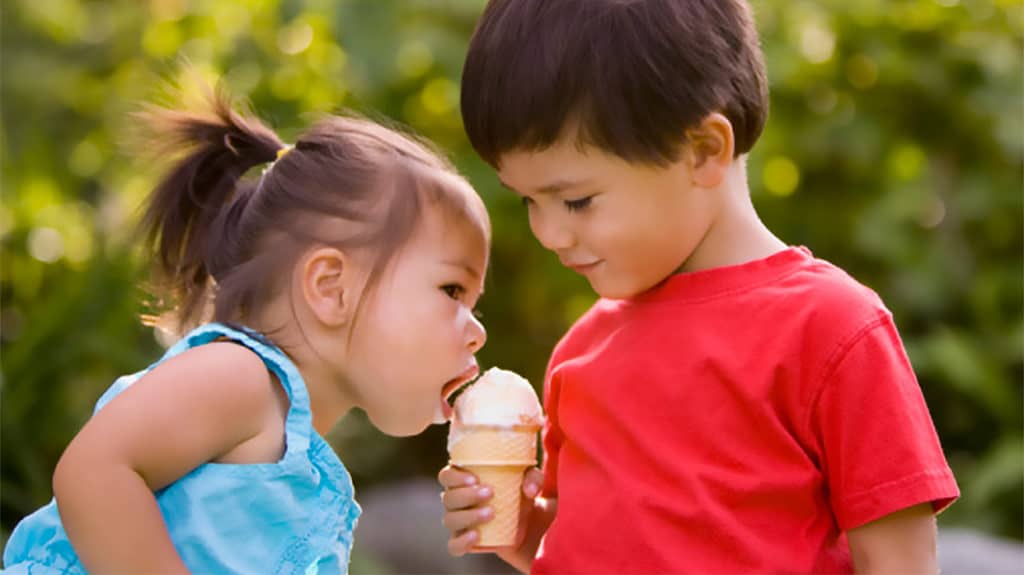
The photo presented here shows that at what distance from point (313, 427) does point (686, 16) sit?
1.16 m

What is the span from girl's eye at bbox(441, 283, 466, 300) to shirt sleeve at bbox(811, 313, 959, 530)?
2.80 ft

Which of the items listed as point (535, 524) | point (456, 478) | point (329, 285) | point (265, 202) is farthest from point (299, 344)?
point (535, 524)

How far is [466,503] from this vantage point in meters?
2.78

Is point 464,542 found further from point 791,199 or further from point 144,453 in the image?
point 791,199

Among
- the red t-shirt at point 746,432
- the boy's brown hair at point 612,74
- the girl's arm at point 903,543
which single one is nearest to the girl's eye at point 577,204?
the boy's brown hair at point 612,74

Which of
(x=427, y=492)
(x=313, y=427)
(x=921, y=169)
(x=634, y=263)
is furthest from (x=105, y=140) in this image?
(x=634, y=263)

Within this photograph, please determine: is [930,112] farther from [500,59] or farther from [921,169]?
[500,59]

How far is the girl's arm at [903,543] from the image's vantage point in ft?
7.87

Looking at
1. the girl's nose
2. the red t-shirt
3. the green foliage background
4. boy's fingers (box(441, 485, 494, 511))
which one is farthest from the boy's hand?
the green foliage background

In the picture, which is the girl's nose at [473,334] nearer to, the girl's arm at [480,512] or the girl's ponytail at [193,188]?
the girl's arm at [480,512]

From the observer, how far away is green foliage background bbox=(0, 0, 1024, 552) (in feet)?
19.0

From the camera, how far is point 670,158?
2.54 meters

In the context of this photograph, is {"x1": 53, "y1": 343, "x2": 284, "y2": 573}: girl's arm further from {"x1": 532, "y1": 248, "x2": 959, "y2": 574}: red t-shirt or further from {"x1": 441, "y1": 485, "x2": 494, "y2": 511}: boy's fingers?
{"x1": 532, "y1": 248, "x2": 959, "y2": 574}: red t-shirt

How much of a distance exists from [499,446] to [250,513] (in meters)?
0.52
